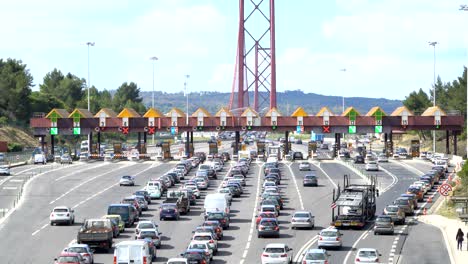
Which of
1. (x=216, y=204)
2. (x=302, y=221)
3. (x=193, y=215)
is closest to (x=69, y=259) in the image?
(x=302, y=221)

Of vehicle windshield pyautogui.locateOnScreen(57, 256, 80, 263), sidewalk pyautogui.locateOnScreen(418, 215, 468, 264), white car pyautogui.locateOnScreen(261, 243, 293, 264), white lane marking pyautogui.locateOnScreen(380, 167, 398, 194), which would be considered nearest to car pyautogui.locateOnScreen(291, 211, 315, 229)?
sidewalk pyautogui.locateOnScreen(418, 215, 468, 264)

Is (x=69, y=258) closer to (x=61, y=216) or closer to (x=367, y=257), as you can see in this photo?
(x=367, y=257)

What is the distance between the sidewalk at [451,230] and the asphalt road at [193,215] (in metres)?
0.65

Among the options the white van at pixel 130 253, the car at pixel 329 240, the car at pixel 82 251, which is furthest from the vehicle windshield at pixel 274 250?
the car at pixel 82 251

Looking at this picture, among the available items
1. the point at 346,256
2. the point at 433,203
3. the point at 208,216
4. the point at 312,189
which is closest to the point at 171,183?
the point at 312,189

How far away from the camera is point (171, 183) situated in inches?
3812

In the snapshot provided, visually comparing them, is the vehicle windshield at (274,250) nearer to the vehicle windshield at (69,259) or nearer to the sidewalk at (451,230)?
the vehicle windshield at (69,259)

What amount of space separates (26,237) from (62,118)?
8592 centimetres

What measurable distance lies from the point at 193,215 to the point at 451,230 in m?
17.9

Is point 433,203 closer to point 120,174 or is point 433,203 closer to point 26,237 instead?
point 26,237

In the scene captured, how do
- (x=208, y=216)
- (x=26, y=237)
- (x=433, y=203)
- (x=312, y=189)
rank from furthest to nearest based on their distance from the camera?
(x=312, y=189)
(x=433, y=203)
(x=208, y=216)
(x=26, y=237)

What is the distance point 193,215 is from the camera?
239 ft

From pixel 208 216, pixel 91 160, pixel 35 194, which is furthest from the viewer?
pixel 91 160

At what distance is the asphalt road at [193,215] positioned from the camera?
54.1 metres
